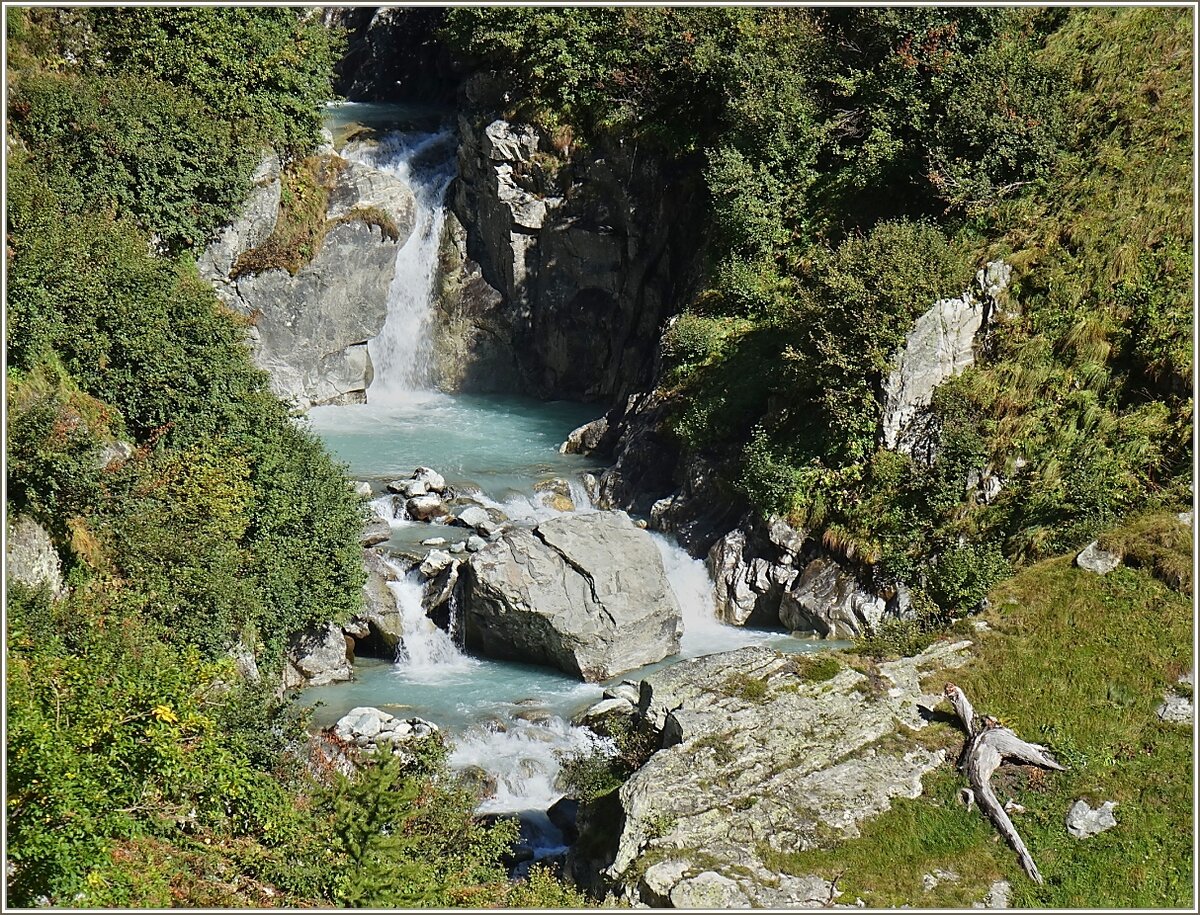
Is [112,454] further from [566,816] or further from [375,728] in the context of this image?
[566,816]

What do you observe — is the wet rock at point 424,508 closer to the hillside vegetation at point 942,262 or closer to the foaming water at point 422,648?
the foaming water at point 422,648

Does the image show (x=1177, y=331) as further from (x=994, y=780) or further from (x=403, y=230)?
(x=403, y=230)

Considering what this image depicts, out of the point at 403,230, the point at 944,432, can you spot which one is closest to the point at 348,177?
the point at 403,230

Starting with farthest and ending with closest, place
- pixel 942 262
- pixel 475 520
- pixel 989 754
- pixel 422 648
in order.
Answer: pixel 475 520 → pixel 942 262 → pixel 422 648 → pixel 989 754

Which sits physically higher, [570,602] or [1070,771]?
[1070,771]

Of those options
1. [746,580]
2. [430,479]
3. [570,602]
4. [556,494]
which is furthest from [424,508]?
[746,580]

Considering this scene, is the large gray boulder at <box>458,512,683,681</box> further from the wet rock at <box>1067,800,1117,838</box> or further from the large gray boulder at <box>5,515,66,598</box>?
the wet rock at <box>1067,800,1117,838</box>
